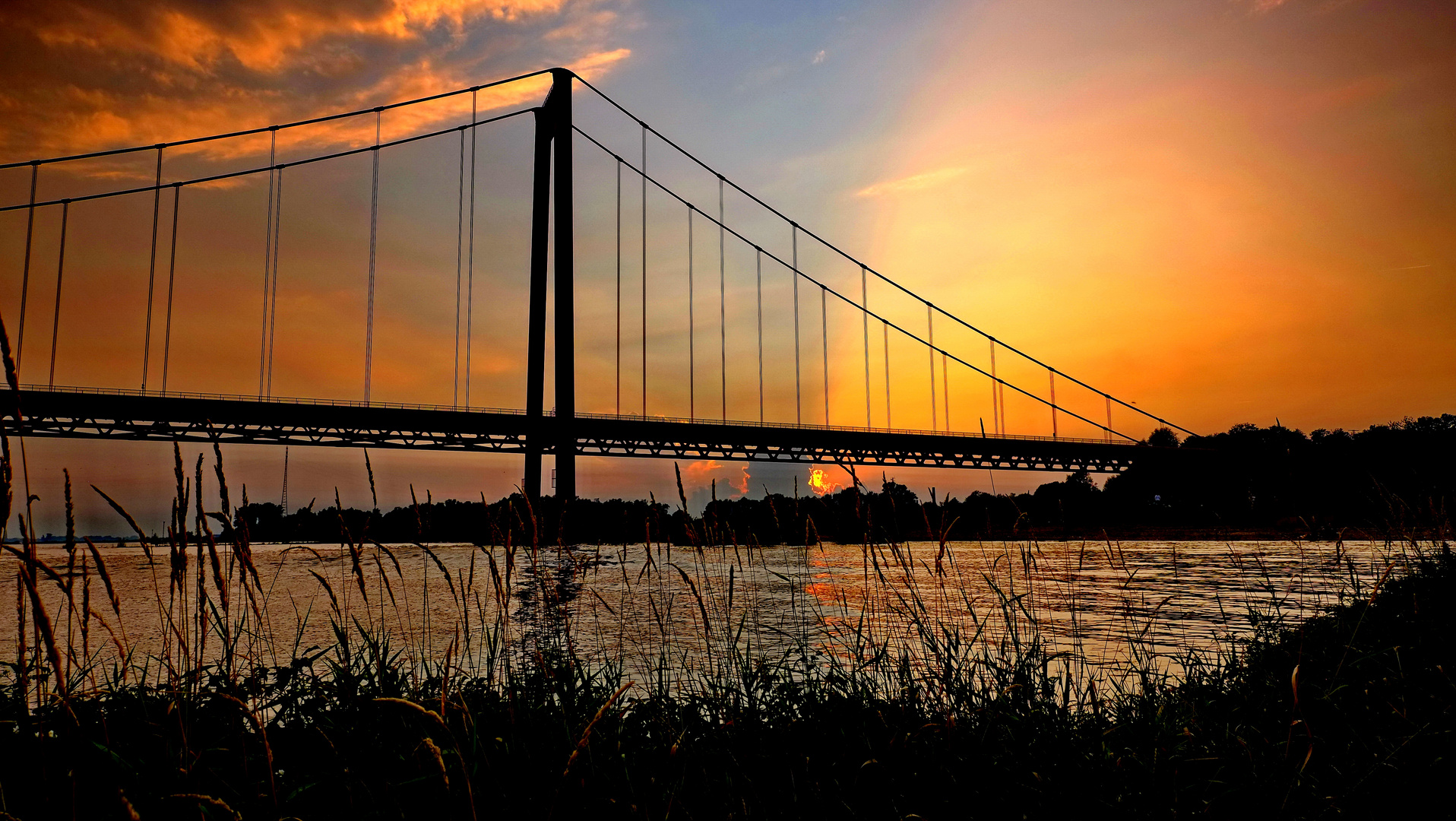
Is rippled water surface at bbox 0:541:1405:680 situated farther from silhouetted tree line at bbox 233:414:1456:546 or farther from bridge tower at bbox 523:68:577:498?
bridge tower at bbox 523:68:577:498

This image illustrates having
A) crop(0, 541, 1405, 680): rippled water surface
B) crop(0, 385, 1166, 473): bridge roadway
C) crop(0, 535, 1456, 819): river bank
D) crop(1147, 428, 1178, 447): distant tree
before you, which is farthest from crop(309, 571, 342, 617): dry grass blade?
crop(1147, 428, 1178, 447): distant tree

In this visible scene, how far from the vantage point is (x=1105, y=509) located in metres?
49.2

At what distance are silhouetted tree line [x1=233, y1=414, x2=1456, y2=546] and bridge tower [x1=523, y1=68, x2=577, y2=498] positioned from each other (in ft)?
9.01

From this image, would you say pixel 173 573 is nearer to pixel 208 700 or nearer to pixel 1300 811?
pixel 208 700

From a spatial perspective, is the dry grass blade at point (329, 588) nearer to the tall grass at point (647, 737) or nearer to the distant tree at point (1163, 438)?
the tall grass at point (647, 737)

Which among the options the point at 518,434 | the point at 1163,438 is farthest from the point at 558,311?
the point at 1163,438

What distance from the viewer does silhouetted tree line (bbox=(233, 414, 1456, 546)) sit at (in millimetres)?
4098

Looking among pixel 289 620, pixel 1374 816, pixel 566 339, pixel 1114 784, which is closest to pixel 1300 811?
pixel 1374 816

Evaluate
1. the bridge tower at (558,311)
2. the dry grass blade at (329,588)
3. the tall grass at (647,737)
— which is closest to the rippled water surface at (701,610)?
the dry grass blade at (329,588)

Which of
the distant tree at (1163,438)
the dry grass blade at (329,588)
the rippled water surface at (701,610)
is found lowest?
the rippled water surface at (701,610)

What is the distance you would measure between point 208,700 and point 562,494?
30170 millimetres

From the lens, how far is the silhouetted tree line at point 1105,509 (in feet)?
13.4

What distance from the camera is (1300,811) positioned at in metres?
2.62

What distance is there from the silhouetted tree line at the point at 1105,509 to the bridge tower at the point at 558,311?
2745 millimetres
